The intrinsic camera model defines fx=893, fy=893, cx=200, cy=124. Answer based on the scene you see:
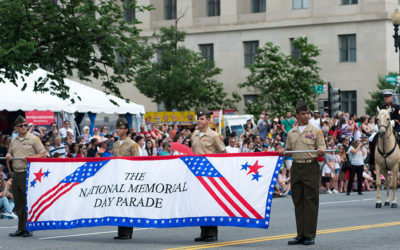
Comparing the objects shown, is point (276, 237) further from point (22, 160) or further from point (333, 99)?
point (333, 99)

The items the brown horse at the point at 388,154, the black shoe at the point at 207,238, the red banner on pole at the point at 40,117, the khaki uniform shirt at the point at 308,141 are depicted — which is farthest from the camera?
the red banner on pole at the point at 40,117

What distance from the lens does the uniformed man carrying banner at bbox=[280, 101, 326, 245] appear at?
13.2 meters

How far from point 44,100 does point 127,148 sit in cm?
1356

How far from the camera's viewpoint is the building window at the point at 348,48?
6147 centimetres

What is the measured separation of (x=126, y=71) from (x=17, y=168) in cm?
839

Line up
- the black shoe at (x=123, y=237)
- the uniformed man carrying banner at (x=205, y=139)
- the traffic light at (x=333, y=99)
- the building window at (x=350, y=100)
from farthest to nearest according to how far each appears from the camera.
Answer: the building window at (x=350, y=100), the traffic light at (x=333, y=99), the black shoe at (x=123, y=237), the uniformed man carrying banner at (x=205, y=139)

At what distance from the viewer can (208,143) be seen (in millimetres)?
14430

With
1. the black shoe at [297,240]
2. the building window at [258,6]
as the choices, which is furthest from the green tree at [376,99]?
the black shoe at [297,240]

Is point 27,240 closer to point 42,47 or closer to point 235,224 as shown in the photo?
point 235,224

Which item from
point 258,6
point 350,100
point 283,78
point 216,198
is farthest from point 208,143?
point 258,6

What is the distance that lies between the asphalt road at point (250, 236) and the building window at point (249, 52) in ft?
152

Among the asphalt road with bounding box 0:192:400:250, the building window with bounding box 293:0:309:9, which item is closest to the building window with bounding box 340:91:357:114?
the building window with bounding box 293:0:309:9

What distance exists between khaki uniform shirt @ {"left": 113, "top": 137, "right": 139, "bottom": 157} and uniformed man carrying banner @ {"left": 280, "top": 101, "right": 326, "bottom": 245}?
9.06 feet

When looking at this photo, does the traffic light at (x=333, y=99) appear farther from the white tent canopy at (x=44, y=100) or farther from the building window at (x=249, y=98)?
the building window at (x=249, y=98)
